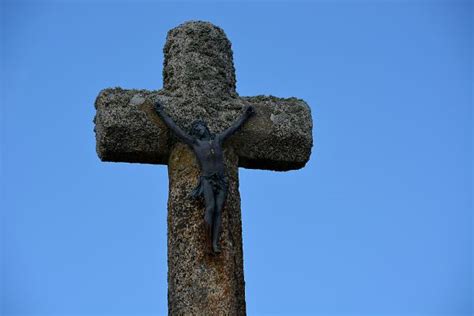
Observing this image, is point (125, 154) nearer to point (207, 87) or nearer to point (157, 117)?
point (157, 117)

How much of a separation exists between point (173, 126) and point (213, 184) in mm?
705

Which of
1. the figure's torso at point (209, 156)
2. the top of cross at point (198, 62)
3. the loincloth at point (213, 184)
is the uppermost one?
the top of cross at point (198, 62)

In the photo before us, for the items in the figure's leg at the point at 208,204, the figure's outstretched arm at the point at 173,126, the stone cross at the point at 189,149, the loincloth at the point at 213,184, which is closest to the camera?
the stone cross at the point at 189,149

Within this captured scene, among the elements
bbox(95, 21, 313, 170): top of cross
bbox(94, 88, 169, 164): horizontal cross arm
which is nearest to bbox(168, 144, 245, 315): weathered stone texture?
bbox(94, 88, 169, 164): horizontal cross arm

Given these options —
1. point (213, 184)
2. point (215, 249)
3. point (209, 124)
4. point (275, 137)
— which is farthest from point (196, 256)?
point (275, 137)

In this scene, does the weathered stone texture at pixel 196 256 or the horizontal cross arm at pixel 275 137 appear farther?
the horizontal cross arm at pixel 275 137

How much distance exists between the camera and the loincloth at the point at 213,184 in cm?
797

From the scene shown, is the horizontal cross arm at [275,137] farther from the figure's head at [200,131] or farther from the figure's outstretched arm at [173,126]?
the figure's outstretched arm at [173,126]

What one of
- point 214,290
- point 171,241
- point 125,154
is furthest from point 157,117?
point 214,290

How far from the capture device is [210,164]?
26.6ft

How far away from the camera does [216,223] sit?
7879 millimetres

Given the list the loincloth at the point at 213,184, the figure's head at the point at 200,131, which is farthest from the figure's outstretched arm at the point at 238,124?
the loincloth at the point at 213,184

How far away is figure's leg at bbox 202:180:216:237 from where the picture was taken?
7.86 metres

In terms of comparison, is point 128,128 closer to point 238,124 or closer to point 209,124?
point 209,124
